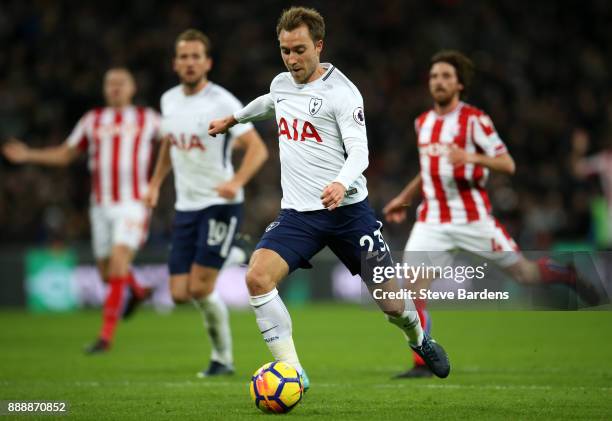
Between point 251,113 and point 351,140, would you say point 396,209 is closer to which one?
point 251,113

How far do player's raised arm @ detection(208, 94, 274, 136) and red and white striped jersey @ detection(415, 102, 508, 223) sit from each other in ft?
6.90

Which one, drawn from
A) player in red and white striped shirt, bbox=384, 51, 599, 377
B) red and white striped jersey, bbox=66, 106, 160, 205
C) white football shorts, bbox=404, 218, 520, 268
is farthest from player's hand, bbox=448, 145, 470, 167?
red and white striped jersey, bbox=66, 106, 160, 205

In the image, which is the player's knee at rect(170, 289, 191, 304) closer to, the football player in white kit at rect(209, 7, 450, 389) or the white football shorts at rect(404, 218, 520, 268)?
the white football shorts at rect(404, 218, 520, 268)

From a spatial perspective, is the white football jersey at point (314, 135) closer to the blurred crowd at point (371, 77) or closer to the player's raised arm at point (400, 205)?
the player's raised arm at point (400, 205)

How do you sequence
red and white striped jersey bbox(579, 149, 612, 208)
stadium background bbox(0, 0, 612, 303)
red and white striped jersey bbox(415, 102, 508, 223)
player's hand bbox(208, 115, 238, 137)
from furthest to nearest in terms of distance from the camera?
stadium background bbox(0, 0, 612, 303) → red and white striped jersey bbox(579, 149, 612, 208) → red and white striped jersey bbox(415, 102, 508, 223) → player's hand bbox(208, 115, 238, 137)

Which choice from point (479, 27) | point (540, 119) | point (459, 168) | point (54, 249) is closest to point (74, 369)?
point (459, 168)

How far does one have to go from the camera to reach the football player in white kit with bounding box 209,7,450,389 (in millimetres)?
6234

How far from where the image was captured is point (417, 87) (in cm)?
2052

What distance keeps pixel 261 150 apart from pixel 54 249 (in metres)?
9.12

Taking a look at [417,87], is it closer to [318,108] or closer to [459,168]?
[459,168]

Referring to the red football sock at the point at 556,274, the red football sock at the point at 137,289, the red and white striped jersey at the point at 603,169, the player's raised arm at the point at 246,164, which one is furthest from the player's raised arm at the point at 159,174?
the red and white striped jersey at the point at 603,169

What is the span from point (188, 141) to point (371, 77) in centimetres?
1251

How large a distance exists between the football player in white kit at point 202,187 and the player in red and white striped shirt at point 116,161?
7.80 feet

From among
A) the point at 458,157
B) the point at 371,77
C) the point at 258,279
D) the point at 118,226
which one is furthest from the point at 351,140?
the point at 371,77
